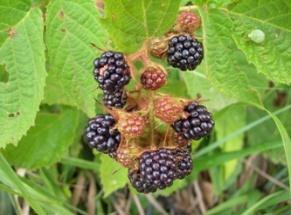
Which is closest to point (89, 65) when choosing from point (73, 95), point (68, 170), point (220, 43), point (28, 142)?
point (73, 95)

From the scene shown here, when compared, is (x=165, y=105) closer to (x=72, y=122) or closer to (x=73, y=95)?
(x=73, y=95)

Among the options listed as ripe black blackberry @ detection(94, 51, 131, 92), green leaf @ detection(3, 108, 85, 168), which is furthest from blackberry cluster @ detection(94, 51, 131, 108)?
green leaf @ detection(3, 108, 85, 168)

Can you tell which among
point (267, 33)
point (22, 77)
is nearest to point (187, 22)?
point (267, 33)

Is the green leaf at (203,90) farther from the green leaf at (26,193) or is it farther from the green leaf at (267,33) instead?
the green leaf at (26,193)

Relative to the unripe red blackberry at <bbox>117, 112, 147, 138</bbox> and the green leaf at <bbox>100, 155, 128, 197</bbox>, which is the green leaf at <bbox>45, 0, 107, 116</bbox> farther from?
the green leaf at <bbox>100, 155, 128, 197</bbox>

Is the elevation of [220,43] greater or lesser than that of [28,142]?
greater

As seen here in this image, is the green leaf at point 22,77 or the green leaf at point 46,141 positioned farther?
the green leaf at point 46,141

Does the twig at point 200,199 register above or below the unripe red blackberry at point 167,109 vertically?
below

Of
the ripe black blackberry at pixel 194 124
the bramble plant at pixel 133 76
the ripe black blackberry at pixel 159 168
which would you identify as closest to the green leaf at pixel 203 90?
the bramble plant at pixel 133 76
